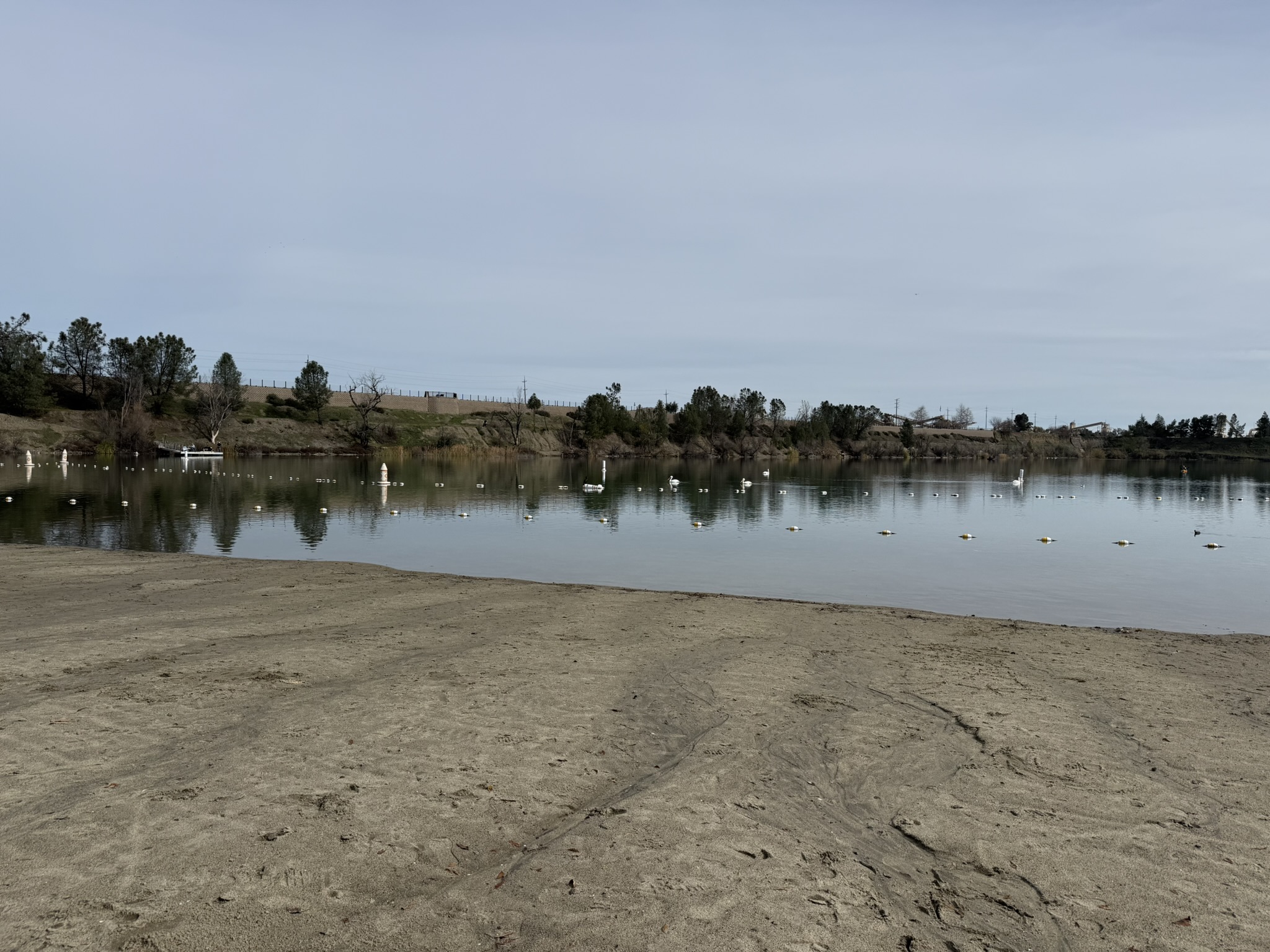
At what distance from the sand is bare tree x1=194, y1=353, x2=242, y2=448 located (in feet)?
348

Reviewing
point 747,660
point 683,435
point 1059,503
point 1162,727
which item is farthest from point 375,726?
point 683,435

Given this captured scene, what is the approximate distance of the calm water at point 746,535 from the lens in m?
19.3

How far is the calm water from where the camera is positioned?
63.5 feet

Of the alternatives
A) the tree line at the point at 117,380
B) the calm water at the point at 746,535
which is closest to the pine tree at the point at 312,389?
the tree line at the point at 117,380

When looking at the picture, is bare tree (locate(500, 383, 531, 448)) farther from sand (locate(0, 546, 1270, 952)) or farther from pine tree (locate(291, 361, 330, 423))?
sand (locate(0, 546, 1270, 952))

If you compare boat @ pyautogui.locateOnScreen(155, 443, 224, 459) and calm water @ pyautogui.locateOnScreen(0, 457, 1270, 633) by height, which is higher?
boat @ pyautogui.locateOnScreen(155, 443, 224, 459)

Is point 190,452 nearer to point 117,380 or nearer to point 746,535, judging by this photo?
point 117,380

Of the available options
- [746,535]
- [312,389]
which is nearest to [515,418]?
[312,389]

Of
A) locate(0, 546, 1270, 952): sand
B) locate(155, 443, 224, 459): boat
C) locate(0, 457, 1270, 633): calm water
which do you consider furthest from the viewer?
locate(155, 443, 224, 459): boat

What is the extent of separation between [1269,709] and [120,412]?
119796 mm

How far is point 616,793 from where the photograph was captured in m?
6.55

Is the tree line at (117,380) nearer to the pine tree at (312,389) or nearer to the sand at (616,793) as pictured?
the pine tree at (312,389)

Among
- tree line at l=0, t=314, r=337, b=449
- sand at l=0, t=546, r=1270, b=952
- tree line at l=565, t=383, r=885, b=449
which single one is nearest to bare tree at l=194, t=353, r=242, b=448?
tree line at l=0, t=314, r=337, b=449

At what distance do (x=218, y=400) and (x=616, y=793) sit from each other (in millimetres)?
117291
